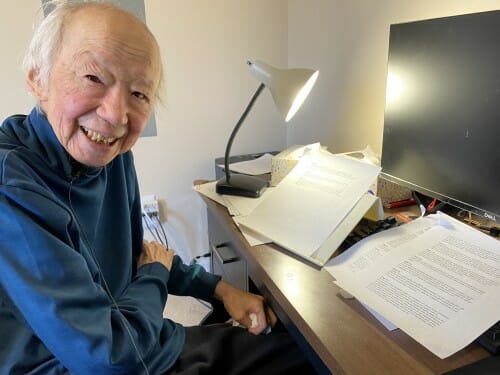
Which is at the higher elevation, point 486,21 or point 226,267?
point 486,21

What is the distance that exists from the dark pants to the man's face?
47cm

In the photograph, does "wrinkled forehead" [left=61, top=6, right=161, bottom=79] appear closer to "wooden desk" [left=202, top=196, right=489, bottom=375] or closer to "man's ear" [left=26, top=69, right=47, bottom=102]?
"man's ear" [left=26, top=69, right=47, bottom=102]

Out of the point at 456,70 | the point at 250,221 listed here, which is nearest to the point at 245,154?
the point at 250,221

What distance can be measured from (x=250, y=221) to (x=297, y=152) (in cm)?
36

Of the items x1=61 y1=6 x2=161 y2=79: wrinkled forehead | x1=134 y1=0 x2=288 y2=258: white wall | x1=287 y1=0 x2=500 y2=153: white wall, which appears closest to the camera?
x1=61 y1=6 x2=161 y2=79: wrinkled forehead

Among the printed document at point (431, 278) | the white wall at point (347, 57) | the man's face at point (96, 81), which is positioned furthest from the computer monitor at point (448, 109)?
the man's face at point (96, 81)

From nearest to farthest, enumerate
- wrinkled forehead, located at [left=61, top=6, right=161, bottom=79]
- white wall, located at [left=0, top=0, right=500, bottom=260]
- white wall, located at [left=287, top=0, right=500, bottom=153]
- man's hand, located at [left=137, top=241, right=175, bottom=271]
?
wrinkled forehead, located at [left=61, top=6, right=161, bottom=79] → man's hand, located at [left=137, top=241, right=175, bottom=271] → white wall, located at [left=287, top=0, right=500, bottom=153] → white wall, located at [left=0, top=0, right=500, bottom=260]

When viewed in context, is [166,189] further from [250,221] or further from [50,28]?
[50,28]

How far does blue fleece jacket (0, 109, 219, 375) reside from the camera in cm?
58

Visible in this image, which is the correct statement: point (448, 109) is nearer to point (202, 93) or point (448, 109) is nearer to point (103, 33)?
point (103, 33)

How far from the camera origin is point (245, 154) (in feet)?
6.25

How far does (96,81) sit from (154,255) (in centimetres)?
48

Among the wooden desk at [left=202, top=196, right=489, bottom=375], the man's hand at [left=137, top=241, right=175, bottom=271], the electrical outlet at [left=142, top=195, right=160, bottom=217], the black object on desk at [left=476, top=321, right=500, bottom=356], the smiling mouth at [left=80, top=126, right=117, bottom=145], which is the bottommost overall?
the electrical outlet at [left=142, top=195, right=160, bottom=217]

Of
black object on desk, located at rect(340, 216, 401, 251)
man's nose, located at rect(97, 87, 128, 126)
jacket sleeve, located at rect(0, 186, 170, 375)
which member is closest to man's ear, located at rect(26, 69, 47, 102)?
man's nose, located at rect(97, 87, 128, 126)
